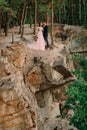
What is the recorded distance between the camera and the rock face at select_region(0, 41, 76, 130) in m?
21.1

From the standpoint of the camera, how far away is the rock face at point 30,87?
2112 centimetres

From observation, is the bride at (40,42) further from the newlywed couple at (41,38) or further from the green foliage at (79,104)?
the green foliage at (79,104)

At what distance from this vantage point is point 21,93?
21.9 meters

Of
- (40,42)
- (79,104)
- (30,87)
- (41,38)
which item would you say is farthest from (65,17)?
(79,104)

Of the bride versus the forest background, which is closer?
the forest background

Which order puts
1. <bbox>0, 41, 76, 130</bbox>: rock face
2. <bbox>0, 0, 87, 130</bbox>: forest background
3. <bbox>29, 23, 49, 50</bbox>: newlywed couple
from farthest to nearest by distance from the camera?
<bbox>29, 23, 49, 50</bbox>: newlywed couple, <bbox>0, 41, 76, 130</bbox>: rock face, <bbox>0, 0, 87, 130</bbox>: forest background

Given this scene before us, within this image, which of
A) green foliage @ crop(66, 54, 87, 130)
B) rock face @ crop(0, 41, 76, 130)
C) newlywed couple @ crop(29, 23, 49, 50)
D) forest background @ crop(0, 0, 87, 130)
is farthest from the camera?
newlywed couple @ crop(29, 23, 49, 50)

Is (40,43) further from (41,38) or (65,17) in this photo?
(65,17)

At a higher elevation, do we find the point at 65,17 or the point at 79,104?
the point at 79,104

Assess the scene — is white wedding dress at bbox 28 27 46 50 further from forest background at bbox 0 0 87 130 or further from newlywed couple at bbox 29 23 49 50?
forest background at bbox 0 0 87 130

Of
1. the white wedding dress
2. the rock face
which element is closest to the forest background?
the rock face

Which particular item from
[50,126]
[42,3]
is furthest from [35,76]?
[42,3]

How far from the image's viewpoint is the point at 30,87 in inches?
1057

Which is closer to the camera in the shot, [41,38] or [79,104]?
[79,104]
